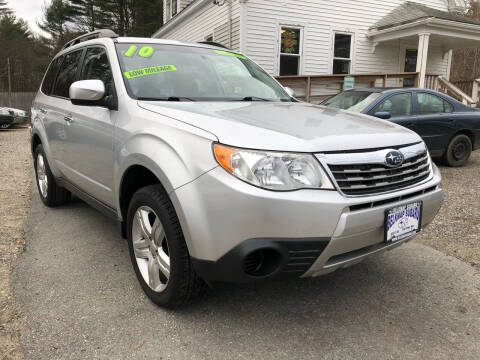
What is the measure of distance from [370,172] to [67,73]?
3266 millimetres

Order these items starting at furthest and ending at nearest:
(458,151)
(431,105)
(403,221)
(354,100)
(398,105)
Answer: (458,151)
(431,105)
(354,100)
(398,105)
(403,221)

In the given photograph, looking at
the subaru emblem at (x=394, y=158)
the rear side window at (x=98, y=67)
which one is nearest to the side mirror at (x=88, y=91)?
the rear side window at (x=98, y=67)

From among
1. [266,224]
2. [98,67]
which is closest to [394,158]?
[266,224]

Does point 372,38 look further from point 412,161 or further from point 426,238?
point 412,161

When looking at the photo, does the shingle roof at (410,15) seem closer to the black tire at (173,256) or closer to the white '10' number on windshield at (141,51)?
the white '10' number on windshield at (141,51)

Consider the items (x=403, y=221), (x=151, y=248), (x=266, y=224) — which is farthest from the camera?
(x=151, y=248)

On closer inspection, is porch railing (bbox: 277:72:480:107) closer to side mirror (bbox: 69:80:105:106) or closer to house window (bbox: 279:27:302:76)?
house window (bbox: 279:27:302:76)

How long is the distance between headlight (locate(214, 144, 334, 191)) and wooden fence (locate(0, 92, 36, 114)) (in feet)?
87.0

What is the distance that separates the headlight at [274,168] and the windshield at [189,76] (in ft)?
Result: 3.62

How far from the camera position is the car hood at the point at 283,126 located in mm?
2020

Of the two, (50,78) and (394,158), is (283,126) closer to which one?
(394,158)

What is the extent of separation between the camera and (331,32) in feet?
43.3

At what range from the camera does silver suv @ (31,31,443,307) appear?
1.94 metres

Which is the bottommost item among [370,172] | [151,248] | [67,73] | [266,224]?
[151,248]
